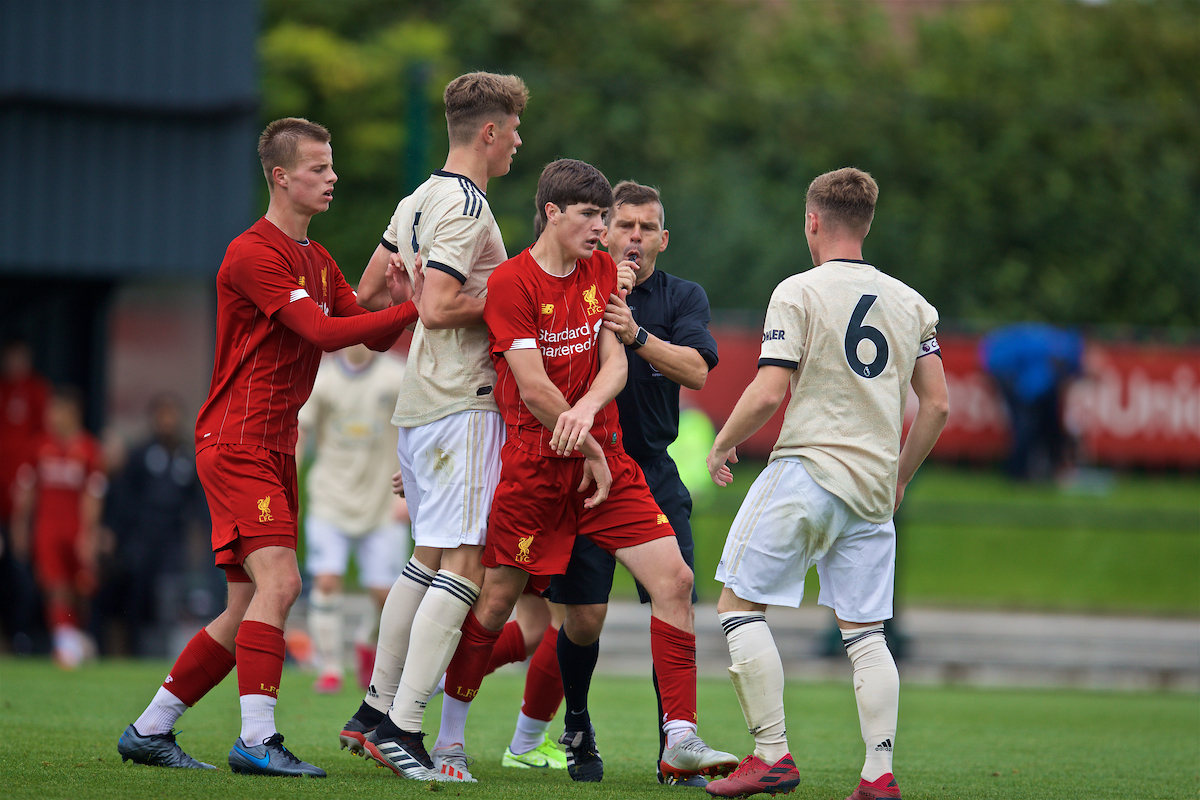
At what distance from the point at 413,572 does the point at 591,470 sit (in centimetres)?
89

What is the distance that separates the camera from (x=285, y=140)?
4.93m

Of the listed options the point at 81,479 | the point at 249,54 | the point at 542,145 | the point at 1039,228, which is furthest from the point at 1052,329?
the point at 81,479

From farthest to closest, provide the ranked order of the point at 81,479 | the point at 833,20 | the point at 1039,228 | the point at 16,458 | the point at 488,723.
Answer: the point at 833,20 < the point at 1039,228 < the point at 16,458 < the point at 81,479 < the point at 488,723

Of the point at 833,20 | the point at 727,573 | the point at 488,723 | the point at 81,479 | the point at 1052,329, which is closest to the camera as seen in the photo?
the point at 727,573

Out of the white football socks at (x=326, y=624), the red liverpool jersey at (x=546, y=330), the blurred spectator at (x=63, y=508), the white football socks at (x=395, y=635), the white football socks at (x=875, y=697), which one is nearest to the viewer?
the white football socks at (x=875, y=697)

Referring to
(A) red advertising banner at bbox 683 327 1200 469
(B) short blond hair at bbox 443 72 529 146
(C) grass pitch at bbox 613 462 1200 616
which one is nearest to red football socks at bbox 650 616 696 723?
(B) short blond hair at bbox 443 72 529 146

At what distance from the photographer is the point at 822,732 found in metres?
7.34

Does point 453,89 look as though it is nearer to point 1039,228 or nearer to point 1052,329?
point 1052,329

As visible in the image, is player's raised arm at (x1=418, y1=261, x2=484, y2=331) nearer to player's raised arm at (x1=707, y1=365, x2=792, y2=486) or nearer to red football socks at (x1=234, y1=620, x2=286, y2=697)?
player's raised arm at (x1=707, y1=365, x2=792, y2=486)

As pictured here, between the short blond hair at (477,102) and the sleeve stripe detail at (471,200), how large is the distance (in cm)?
18

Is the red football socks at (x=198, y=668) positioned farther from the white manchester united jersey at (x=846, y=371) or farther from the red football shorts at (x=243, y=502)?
the white manchester united jersey at (x=846, y=371)

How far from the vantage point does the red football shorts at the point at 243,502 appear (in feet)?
15.5

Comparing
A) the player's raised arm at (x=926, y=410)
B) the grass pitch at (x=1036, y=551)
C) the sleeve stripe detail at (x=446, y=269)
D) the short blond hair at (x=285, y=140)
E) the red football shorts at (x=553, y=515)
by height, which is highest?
the short blond hair at (x=285, y=140)

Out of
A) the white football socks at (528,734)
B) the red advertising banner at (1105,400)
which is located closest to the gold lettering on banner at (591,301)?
the white football socks at (528,734)
